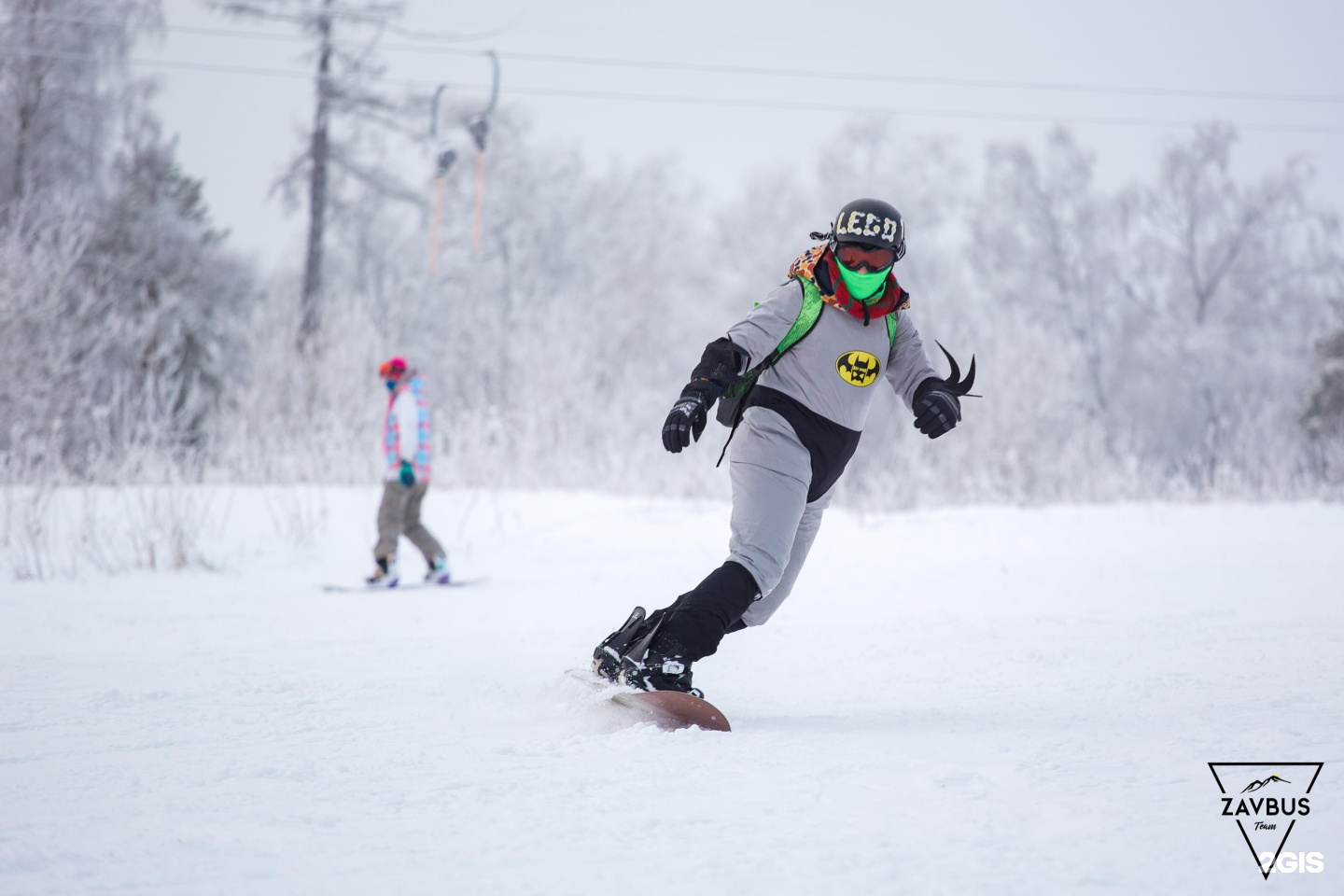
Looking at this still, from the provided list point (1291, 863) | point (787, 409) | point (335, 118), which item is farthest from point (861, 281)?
point (335, 118)

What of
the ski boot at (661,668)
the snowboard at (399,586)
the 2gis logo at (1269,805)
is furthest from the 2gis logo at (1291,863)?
the snowboard at (399,586)

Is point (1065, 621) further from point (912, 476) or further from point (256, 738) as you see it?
point (912, 476)

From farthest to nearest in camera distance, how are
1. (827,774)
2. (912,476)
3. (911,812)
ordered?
(912,476) < (827,774) < (911,812)

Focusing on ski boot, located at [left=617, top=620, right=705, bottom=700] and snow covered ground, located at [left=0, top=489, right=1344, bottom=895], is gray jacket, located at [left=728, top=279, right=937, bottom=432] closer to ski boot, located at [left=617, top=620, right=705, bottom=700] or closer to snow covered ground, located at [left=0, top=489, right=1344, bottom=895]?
ski boot, located at [left=617, top=620, right=705, bottom=700]

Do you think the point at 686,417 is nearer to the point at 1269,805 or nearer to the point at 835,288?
the point at 835,288

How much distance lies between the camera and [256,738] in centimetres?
288

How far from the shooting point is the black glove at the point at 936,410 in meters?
3.37

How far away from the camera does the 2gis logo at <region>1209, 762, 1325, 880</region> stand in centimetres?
187

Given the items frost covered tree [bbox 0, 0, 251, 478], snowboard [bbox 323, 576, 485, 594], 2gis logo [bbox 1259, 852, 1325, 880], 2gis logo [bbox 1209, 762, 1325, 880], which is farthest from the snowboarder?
frost covered tree [bbox 0, 0, 251, 478]

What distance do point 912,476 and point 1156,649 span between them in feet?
37.3

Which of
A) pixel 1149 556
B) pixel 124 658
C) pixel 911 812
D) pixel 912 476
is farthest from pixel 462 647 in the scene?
pixel 912 476

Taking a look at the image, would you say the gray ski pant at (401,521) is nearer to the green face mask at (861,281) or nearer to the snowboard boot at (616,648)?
the snowboard boot at (616,648)

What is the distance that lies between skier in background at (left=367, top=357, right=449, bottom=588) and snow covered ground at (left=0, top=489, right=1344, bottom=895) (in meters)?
1.12

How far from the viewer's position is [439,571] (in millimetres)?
8211
